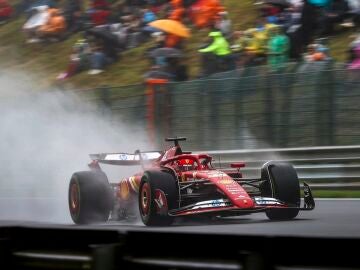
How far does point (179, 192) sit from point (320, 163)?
5.78 m

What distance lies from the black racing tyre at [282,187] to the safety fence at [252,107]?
4667 mm

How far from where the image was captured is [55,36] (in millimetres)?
25688

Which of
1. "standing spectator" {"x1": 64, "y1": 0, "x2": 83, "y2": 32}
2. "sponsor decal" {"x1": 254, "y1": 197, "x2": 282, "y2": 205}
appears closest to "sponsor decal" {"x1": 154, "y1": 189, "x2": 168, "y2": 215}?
"sponsor decal" {"x1": 254, "y1": 197, "x2": 282, "y2": 205}

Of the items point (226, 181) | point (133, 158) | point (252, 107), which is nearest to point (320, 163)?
point (252, 107)

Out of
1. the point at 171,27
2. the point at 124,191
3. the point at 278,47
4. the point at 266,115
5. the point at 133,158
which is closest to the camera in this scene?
the point at 124,191

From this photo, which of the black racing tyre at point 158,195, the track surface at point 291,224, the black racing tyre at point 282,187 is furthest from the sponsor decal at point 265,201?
the black racing tyre at point 158,195

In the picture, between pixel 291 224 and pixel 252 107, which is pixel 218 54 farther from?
pixel 291 224

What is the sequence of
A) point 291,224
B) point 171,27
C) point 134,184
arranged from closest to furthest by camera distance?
point 291,224 → point 134,184 → point 171,27

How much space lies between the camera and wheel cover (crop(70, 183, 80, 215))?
10519 mm

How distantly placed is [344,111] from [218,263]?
11150 millimetres

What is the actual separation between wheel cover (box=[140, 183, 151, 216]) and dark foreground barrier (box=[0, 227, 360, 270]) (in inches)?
186

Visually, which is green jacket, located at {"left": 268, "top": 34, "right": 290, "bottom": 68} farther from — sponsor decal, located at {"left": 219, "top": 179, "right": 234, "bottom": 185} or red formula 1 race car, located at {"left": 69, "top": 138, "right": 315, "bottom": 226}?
sponsor decal, located at {"left": 219, "top": 179, "right": 234, "bottom": 185}

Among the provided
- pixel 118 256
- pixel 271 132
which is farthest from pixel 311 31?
pixel 118 256

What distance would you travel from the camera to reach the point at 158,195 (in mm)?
9430
